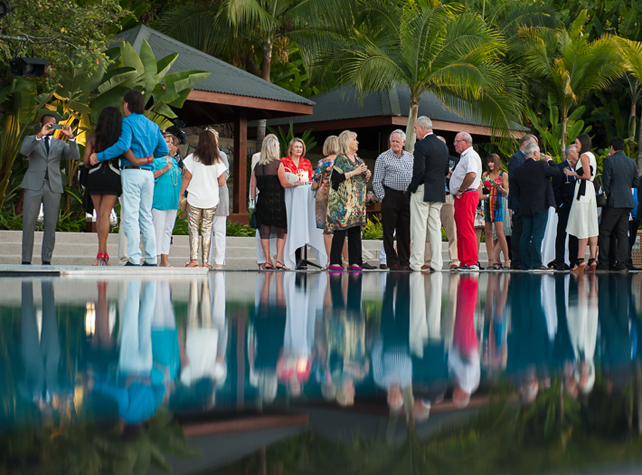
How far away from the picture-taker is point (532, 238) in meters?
12.1

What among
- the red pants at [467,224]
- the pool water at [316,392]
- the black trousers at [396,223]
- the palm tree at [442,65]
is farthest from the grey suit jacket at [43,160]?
the palm tree at [442,65]

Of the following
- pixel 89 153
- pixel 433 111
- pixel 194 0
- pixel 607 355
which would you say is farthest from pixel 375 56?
pixel 607 355

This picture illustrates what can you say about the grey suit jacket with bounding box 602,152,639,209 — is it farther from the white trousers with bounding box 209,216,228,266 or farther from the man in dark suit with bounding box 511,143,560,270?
the white trousers with bounding box 209,216,228,266

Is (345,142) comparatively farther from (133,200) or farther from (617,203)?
(617,203)

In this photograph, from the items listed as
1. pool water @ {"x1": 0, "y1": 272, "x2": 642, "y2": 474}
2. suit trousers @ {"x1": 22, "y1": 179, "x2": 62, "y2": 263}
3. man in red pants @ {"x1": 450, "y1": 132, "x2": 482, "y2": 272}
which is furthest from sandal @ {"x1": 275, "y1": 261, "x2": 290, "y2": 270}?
pool water @ {"x1": 0, "y1": 272, "x2": 642, "y2": 474}

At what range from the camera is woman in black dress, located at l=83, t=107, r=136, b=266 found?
8.42 metres

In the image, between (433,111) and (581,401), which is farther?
(433,111)

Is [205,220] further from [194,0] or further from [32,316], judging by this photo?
[194,0]

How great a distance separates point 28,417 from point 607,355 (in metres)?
1.94

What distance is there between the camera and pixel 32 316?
146 inches

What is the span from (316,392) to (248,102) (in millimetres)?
16280

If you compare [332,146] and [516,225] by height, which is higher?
[332,146]

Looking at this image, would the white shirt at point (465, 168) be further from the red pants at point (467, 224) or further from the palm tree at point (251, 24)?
the palm tree at point (251, 24)

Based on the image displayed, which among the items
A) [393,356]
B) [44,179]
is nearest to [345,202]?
[44,179]
